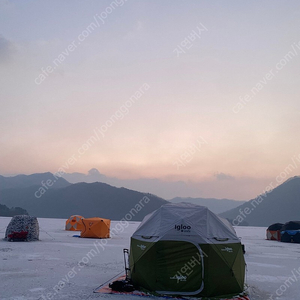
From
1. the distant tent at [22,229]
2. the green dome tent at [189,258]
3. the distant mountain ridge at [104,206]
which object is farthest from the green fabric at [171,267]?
the distant mountain ridge at [104,206]

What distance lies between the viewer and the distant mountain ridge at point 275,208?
165 meters

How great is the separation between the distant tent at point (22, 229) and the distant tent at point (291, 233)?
25.0 metres

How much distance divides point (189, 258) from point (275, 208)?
18157cm

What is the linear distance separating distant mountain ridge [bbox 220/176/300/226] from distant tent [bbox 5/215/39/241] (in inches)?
5641

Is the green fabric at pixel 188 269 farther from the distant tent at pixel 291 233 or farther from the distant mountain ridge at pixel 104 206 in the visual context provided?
the distant mountain ridge at pixel 104 206

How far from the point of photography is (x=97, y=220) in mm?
30312

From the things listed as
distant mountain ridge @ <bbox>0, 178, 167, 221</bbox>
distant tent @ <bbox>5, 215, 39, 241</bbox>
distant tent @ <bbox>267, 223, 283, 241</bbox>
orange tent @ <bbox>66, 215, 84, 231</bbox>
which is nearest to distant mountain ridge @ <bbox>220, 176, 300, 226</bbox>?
distant mountain ridge @ <bbox>0, 178, 167, 221</bbox>

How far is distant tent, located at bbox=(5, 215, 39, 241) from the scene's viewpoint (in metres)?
23.3

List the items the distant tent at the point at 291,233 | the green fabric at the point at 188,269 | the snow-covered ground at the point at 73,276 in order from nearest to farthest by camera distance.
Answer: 1. the snow-covered ground at the point at 73,276
2. the green fabric at the point at 188,269
3. the distant tent at the point at 291,233

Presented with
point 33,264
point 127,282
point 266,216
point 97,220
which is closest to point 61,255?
point 33,264

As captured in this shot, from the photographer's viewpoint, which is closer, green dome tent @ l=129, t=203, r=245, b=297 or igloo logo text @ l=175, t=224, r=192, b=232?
green dome tent @ l=129, t=203, r=245, b=297

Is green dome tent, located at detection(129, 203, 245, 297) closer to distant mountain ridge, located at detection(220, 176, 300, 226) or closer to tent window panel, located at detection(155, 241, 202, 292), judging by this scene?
tent window panel, located at detection(155, 241, 202, 292)

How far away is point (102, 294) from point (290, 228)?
107 feet

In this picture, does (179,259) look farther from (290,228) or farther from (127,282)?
(290,228)
